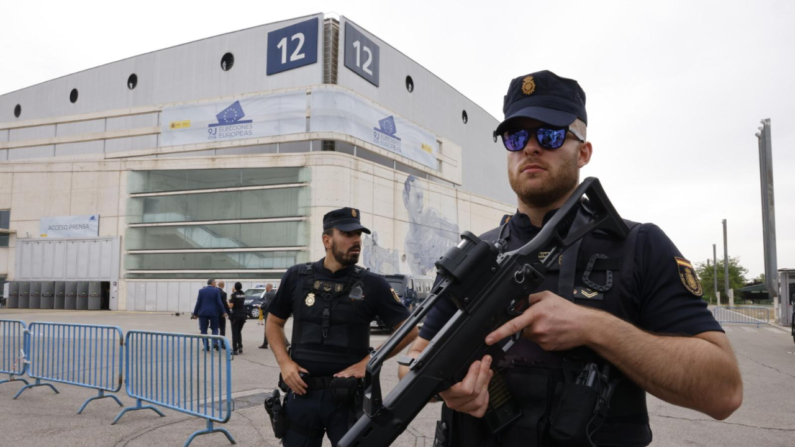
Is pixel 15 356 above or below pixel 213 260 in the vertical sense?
below

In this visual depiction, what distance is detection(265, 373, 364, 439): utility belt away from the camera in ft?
11.1

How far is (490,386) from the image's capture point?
1563 millimetres

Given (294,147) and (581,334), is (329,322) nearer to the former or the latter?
(581,334)

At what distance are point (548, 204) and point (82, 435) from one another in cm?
603

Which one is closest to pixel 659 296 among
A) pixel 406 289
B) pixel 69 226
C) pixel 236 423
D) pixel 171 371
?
pixel 236 423

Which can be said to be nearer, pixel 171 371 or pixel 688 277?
pixel 688 277

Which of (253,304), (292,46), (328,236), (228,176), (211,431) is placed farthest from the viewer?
(292,46)

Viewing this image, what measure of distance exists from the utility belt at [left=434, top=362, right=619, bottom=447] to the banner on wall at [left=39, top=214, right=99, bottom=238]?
41409 mm

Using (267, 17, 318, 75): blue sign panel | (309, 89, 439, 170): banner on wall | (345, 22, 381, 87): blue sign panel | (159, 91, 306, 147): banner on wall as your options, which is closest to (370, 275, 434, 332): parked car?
(309, 89, 439, 170): banner on wall

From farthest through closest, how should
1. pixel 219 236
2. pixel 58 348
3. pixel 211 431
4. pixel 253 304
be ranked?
pixel 219 236 < pixel 253 304 < pixel 58 348 < pixel 211 431

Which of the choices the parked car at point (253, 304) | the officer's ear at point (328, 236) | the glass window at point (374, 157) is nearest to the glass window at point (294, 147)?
the glass window at point (374, 157)

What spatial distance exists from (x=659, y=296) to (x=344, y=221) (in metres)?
2.85

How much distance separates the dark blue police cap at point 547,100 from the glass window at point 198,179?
3517 centimetres

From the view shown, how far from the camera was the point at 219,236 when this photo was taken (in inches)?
1441
